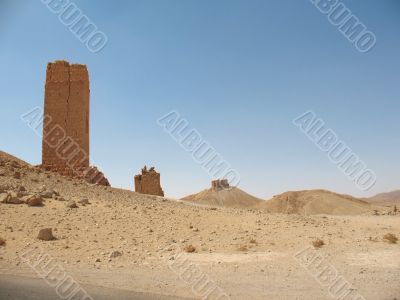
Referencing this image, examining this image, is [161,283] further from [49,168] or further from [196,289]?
[49,168]

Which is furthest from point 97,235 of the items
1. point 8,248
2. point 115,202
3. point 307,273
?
point 307,273

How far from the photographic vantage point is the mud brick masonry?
19016 mm

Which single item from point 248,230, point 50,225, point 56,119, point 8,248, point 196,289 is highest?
point 248,230

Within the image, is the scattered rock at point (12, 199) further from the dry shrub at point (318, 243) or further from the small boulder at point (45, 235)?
the dry shrub at point (318, 243)

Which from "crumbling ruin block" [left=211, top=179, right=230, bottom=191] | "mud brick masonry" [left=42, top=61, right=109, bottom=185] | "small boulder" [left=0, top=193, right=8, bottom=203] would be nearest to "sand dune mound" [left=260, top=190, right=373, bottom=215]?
"crumbling ruin block" [left=211, top=179, right=230, bottom=191]

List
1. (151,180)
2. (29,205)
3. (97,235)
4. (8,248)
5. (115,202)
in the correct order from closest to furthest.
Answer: (8,248) < (97,235) < (29,205) < (115,202) < (151,180)

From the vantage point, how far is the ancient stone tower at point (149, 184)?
25.4 metres

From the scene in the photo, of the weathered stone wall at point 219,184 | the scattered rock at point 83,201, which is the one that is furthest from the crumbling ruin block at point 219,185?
the scattered rock at point 83,201

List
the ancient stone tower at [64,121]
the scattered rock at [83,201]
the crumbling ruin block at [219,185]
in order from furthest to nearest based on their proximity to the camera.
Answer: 1. the crumbling ruin block at [219,185]
2. the ancient stone tower at [64,121]
3. the scattered rock at [83,201]

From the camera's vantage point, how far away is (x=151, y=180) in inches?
1008


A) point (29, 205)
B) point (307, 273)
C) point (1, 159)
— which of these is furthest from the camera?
point (1, 159)

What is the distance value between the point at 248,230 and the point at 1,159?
12.7m

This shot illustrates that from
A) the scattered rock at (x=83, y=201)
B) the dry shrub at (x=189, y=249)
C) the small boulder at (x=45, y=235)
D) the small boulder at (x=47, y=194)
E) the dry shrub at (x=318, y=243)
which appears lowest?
the small boulder at (x=45, y=235)

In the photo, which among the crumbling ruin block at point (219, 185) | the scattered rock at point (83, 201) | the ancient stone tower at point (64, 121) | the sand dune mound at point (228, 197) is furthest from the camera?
the crumbling ruin block at point (219, 185)
